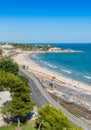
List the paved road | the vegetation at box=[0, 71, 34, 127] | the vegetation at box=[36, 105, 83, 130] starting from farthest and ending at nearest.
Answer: the paved road → the vegetation at box=[0, 71, 34, 127] → the vegetation at box=[36, 105, 83, 130]

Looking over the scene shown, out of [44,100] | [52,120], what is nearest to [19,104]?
[52,120]

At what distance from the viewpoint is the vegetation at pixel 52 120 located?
44.0 m

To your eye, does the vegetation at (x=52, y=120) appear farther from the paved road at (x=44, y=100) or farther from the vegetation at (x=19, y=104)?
the paved road at (x=44, y=100)

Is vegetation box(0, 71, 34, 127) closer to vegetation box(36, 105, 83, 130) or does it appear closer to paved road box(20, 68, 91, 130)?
vegetation box(36, 105, 83, 130)

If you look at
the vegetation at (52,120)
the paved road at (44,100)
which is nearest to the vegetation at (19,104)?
the vegetation at (52,120)

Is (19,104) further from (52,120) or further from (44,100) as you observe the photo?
(44,100)

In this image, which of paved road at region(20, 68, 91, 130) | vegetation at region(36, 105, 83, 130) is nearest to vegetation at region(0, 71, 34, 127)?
vegetation at region(36, 105, 83, 130)

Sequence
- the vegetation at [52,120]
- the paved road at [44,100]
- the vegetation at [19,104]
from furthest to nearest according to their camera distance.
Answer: the paved road at [44,100]
the vegetation at [19,104]
the vegetation at [52,120]

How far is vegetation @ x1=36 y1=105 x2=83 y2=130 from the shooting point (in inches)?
1731

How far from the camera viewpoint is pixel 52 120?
4469 centimetres

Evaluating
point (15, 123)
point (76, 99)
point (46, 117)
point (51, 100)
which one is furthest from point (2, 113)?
point (76, 99)

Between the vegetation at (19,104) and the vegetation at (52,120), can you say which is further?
the vegetation at (19,104)

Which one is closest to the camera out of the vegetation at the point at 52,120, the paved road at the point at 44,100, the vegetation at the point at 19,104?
the vegetation at the point at 52,120

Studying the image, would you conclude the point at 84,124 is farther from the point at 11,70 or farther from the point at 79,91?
the point at 11,70
